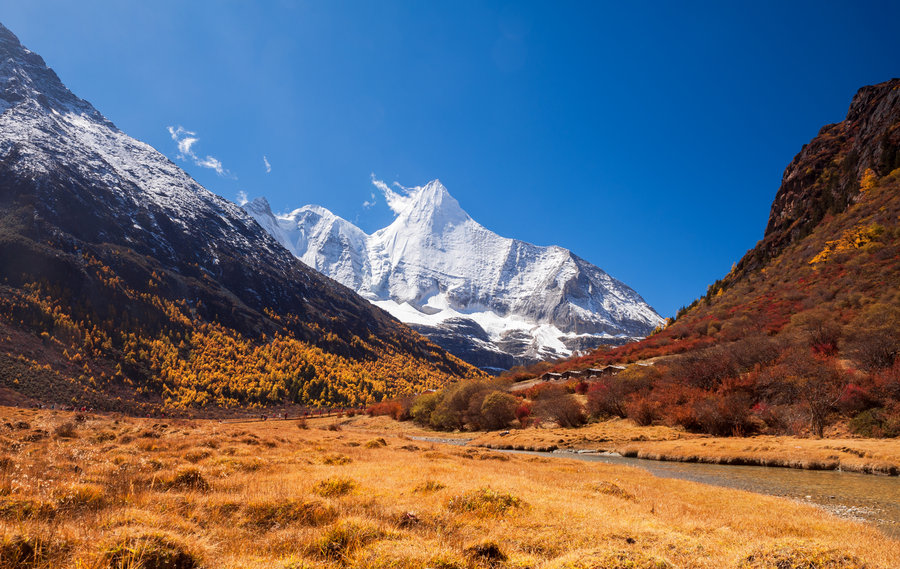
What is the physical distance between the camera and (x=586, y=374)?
66.8 metres

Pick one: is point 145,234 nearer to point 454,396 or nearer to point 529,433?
point 454,396

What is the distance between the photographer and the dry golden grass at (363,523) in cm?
575

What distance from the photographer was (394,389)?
167 meters

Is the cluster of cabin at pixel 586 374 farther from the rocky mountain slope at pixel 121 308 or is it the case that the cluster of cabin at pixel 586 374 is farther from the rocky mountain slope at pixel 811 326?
the rocky mountain slope at pixel 121 308

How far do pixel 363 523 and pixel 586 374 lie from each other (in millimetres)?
65004

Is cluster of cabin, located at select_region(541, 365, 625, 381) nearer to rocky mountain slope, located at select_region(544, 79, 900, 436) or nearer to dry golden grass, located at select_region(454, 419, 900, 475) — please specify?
rocky mountain slope, located at select_region(544, 79, 900, 436)

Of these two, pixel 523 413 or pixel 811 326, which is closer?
pixel 811 326

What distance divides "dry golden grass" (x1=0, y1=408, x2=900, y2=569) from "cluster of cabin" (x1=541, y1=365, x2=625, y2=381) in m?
49.3

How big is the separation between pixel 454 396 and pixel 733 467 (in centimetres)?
4340

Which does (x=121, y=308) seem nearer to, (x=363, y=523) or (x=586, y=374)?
(x=586, y=374)

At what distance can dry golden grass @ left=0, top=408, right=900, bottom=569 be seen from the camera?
5.75m

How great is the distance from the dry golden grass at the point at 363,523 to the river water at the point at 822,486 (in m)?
2.00

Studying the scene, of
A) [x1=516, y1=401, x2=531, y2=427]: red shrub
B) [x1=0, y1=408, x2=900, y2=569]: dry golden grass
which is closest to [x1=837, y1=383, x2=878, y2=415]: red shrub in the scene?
[x1=0, y1=408, x2=900, y2=569]: dry golden grass

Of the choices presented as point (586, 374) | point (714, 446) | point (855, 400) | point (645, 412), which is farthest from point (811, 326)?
point (586, 374)
